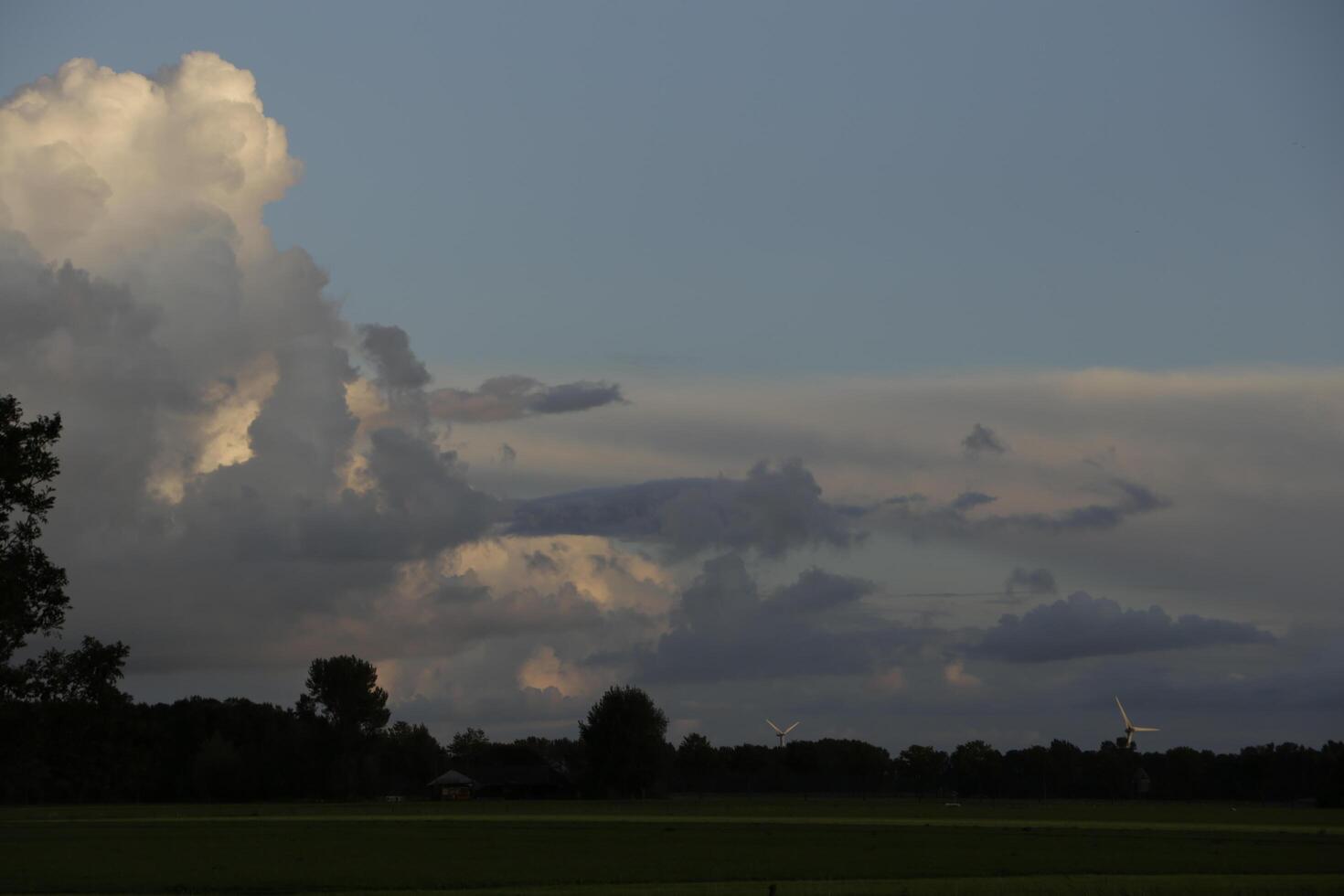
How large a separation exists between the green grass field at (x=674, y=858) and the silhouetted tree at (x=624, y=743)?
90206 mm

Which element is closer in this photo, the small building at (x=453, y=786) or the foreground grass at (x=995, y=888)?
the foreground grass at (x=995, y=888)

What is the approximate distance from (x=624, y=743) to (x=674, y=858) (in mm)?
126185

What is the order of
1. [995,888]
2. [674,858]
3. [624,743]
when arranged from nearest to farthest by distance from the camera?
1. [995,888]
2. [674,858]
3. [624,743]

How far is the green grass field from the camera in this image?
134 feet

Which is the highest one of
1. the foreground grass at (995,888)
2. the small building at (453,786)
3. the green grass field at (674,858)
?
the foreground grass at (995,888)

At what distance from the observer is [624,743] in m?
177

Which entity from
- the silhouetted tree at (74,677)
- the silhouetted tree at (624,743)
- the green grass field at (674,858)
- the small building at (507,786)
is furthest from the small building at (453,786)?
the silhouetted tree at (74,677)

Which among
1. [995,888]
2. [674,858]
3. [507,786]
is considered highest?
[995,888]

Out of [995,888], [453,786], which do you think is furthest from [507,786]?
[995,888]

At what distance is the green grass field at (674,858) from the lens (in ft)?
134

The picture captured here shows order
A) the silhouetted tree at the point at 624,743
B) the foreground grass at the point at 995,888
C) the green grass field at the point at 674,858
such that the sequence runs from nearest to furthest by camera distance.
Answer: the foreground grass at the point at 995,888, the green grass field at the point at 674,858, the silhouetted tree at the point at 624,743

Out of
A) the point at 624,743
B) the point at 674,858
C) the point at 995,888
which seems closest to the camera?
the point at 995,888

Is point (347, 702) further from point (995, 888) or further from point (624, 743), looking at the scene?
point (995, 888)

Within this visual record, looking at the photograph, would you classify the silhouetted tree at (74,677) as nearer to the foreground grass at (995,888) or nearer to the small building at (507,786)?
the foreground grass at (995,888)
